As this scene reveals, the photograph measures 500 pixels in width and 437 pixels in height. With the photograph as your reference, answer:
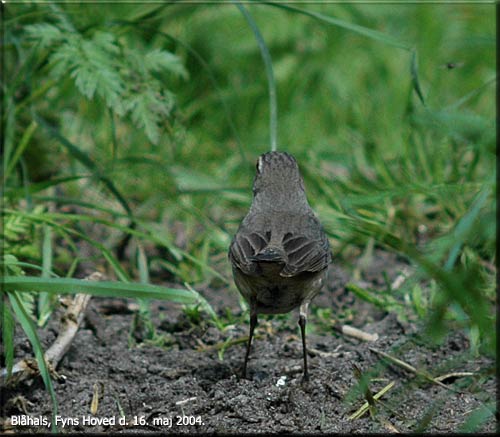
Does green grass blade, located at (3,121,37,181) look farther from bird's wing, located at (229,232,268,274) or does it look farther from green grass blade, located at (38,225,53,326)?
bird's wing, located at (229,232,268,274)

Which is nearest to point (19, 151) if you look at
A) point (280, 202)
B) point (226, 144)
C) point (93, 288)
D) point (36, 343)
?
point (280, 202)

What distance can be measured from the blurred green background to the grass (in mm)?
17

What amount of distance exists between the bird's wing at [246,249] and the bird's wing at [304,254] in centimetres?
13

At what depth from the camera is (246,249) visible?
168 inches

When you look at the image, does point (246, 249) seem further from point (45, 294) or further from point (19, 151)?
point (19, 151)

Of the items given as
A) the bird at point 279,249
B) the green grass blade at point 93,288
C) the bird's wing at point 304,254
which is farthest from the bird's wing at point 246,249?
the green grass blade at point 93,288

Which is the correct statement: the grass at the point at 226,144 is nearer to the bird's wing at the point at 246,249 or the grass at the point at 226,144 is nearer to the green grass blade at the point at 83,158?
the green grass blade at the point at 83,158

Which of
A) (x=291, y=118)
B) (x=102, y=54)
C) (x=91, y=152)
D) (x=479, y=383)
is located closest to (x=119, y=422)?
(x=479, y=383)

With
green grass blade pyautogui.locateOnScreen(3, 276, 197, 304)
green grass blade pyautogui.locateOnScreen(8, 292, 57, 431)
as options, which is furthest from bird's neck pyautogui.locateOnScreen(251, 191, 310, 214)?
green grass blade pyautogui.locateOnScreen(8, 292, 57, 431)

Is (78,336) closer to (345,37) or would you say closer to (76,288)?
(76,288)

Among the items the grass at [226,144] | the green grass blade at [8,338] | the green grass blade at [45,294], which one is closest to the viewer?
the green grass blade at [8,338]

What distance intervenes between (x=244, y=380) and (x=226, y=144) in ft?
12.1

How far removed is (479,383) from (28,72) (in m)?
3.22

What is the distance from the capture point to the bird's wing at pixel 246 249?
4.16 meters
